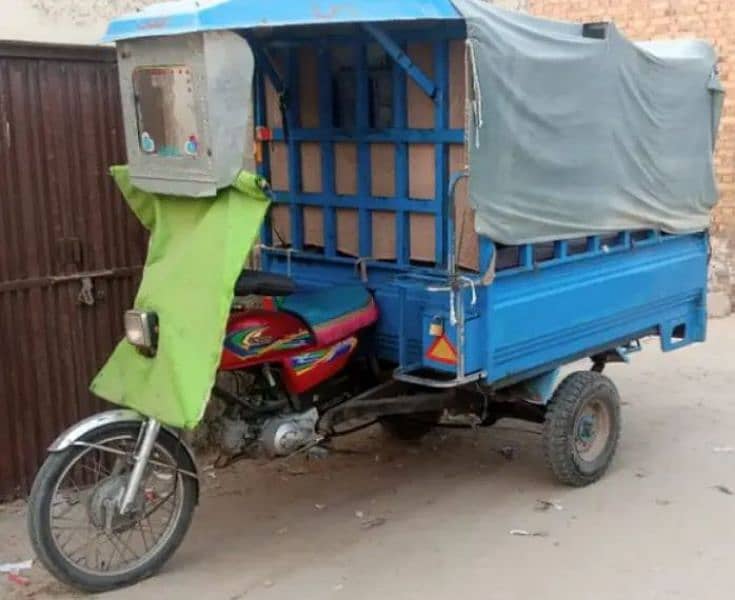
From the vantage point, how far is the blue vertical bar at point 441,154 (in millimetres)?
4723

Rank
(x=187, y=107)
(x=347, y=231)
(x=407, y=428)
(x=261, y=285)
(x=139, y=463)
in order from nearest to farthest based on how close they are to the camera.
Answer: (x=187, y=107), (x=139, y=463), (x=261, y=285), (x=347, y=231), (x=407, y=428)

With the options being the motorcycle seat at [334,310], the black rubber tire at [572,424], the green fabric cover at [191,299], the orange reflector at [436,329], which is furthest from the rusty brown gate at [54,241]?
the black rubber tire at [572,424]

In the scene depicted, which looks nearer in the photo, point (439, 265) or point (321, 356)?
point (321, 356)

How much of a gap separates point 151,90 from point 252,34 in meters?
1.05

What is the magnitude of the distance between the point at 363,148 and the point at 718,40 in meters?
Answer: 6.71

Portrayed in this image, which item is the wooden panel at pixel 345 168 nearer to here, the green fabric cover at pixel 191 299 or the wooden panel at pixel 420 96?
the wooden panel at pixel 420 96

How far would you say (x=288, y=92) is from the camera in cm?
545

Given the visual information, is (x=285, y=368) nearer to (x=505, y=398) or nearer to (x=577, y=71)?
(x=505, y=398)


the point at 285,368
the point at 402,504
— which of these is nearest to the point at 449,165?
the point at 285,368

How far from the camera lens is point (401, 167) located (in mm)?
5008

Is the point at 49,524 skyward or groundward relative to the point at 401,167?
groundward

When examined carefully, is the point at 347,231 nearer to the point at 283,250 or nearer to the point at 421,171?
the point at 283,250

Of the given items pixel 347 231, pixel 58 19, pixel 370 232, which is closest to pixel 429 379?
pixel 370 232

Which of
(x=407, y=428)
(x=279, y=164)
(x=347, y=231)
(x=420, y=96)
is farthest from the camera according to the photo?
(x=407, y=428)
